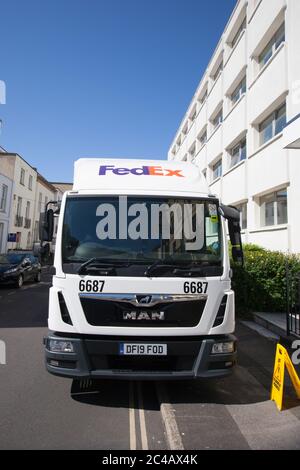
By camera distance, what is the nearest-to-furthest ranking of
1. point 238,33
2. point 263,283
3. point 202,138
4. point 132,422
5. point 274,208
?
point 132,422, point 263,283, point 274,208, point 238,33, point 202,138

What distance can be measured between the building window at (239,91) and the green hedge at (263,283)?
36.4ft

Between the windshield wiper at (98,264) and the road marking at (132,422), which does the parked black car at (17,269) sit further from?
the windshield wiper at (98,264)

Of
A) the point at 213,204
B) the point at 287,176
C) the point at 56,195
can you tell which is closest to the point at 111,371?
the point at 213,204

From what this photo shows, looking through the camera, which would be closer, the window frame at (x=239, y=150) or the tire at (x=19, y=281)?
the tire at (x=19, y=281)

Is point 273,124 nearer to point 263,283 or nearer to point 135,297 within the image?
point 263,283

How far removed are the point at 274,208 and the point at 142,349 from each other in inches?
430

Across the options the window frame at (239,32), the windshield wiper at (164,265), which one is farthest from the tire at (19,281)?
the window frame at (239,32)

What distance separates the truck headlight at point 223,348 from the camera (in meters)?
3.87

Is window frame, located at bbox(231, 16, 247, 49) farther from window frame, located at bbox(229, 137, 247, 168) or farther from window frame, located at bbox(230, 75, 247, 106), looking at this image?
window frame, located at bbox(229, 137, 247, 168)

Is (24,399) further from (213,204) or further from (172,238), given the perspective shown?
(213,204)

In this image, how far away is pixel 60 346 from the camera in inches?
150

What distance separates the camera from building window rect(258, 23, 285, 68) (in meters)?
13.5

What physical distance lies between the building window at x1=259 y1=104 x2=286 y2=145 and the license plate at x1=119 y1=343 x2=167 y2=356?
1145 cm

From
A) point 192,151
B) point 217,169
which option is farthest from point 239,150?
point 192,151
